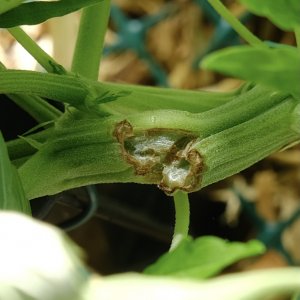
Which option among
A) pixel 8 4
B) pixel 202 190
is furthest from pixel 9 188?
pixel 202 190

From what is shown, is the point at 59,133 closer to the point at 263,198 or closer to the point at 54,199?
the point at 54,199

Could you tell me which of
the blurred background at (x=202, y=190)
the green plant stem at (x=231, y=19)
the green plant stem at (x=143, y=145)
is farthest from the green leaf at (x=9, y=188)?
the blurred background at (x=202, y=190)

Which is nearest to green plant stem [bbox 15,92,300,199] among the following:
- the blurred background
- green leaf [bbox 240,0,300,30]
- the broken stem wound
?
the broken stem wound

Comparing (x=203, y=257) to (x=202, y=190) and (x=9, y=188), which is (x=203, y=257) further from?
(x=202, y=190)

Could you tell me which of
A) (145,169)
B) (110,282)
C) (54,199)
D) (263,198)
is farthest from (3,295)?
(263,198)

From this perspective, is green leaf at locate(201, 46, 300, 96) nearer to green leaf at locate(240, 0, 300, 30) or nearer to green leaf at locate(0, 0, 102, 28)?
green leaf at locate(240, 0, 300, 30)

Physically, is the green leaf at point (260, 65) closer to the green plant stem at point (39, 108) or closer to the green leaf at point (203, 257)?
the green leaf at point (203, 257)
